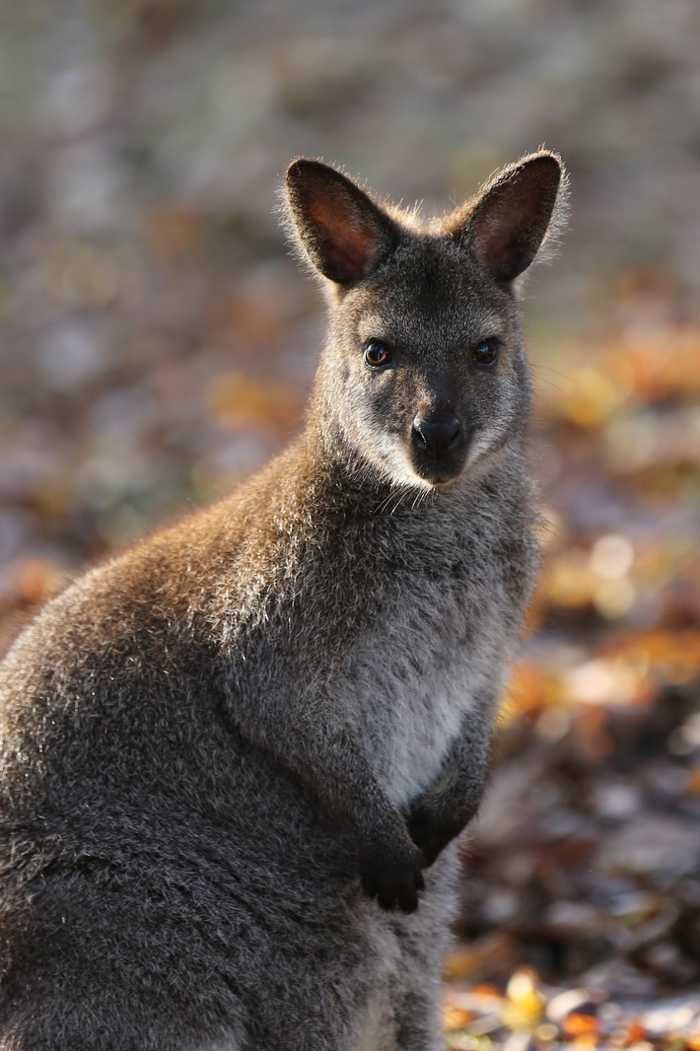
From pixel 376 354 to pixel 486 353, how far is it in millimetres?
285

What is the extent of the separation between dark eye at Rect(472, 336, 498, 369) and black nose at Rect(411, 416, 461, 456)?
265mm

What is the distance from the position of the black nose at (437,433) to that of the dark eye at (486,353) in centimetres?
26

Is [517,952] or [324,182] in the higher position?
[324,182]

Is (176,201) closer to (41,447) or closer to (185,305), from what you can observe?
(185,305)

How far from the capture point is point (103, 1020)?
389cm

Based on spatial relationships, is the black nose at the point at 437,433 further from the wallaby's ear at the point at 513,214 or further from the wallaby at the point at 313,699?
the wallaby's ear at the point at 513,214

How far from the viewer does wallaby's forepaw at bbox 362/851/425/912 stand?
4.28 meters

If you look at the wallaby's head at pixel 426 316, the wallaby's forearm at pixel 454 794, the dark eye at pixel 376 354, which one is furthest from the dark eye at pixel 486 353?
the wallaby's forearm at pixel 454 794

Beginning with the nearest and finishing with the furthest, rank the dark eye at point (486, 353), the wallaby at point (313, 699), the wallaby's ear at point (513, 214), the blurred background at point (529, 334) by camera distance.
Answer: the wallaby at point (313, 699) < the dark eye at point (486, 353) < the wallaby's ear at point (513, 214) < the blurred background at point (529, 334)

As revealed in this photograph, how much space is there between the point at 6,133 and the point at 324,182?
956cm

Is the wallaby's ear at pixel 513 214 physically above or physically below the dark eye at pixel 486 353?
above

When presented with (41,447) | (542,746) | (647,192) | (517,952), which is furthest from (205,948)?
(647,192)

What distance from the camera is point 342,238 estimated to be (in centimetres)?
455

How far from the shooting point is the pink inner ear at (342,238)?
Answer: 4.50 metres
